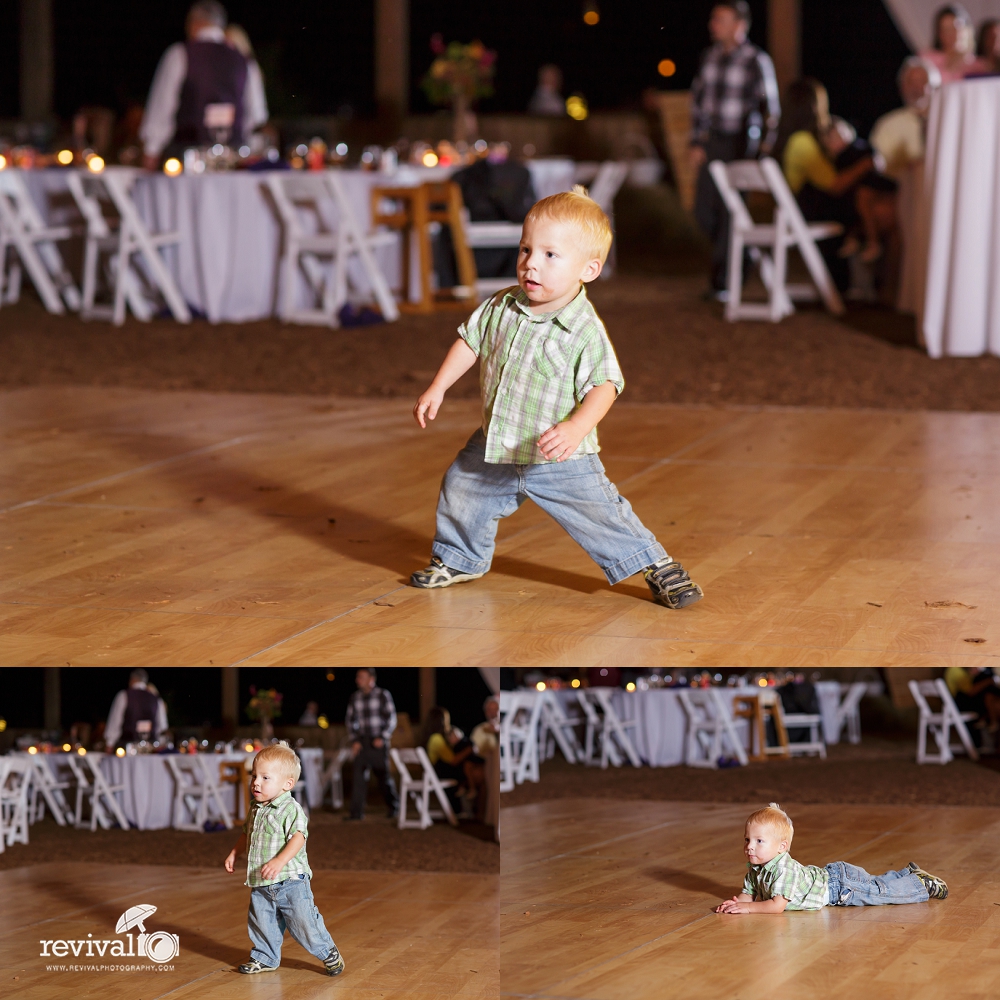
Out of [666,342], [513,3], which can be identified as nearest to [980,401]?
[666,342]

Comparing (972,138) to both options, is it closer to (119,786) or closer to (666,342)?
(666,342)

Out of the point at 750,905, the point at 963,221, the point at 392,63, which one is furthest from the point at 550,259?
the point at 392,63

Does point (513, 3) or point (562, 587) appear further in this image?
point (513, 3)

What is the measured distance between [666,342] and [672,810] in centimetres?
388

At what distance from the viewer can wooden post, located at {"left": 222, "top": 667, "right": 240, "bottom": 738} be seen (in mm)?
2158

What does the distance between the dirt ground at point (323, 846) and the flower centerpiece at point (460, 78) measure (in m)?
7.70

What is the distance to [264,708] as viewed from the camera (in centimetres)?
219

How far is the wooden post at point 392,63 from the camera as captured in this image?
12133 mm

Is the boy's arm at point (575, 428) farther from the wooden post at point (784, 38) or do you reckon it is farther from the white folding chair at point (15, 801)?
the wooden post at point (784, 38)

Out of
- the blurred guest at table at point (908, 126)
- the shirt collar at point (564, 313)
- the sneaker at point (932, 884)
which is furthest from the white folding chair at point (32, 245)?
the sneaker at point (932, 884)

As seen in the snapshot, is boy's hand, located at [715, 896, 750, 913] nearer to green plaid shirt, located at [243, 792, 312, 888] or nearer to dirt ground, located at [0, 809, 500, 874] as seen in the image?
dirt ground, located at [0, 809, 500, 874]

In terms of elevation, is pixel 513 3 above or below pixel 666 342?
above

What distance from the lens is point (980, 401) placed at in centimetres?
464

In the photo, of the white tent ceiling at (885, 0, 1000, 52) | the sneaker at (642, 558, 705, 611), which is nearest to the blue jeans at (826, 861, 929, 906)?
the sneaker at (642, 558, 705, 611)
